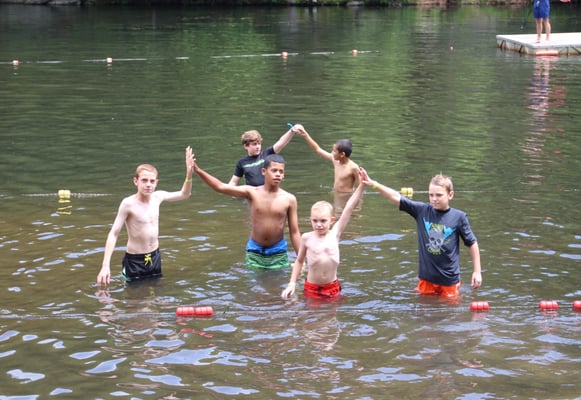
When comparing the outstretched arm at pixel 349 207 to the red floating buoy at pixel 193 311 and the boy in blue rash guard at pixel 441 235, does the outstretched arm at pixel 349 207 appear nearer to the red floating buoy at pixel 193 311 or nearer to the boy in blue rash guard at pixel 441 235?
the boy in blue rash guard at pixel 441 235

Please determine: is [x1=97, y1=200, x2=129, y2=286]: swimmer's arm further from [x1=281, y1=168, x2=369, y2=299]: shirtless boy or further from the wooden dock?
the wooden dock

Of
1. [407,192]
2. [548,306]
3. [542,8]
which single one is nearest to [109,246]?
[548,306]

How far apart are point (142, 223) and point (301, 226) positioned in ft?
10.00

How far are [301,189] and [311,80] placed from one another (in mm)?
12187

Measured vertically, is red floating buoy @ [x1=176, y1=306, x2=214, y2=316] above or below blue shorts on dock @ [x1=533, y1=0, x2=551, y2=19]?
below

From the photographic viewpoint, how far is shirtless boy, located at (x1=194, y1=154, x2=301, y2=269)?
33.1 feet

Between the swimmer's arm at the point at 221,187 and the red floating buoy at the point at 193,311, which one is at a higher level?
the swimmer's arm at the point at 221,187

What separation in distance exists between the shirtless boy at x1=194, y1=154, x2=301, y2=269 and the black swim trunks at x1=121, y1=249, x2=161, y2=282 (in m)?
1.07

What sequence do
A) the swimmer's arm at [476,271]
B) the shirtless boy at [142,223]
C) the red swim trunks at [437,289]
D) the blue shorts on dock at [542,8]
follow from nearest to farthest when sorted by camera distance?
the swimmer's arm at [476,271] < the red swim trunks at [437,289] < the shirtless boy at [142,223] < the blue shorts on dock at [542,8]

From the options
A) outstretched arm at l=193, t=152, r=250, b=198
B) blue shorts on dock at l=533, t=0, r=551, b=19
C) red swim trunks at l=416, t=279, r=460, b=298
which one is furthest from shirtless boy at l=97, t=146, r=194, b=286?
blue shorts on dock at l=533, t=0, r=551, b=19

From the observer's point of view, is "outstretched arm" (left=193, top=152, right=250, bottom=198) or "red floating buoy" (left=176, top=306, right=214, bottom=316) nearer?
"red floating buoy" (left=176, top=306, right=214, bottom=316)

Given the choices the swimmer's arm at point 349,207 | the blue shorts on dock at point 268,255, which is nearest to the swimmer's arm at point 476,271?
the swimmer's arm at point 349,207

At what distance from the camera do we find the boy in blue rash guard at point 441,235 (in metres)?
8.95

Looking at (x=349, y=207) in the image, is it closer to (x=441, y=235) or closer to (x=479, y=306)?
(x=441, y=235)
